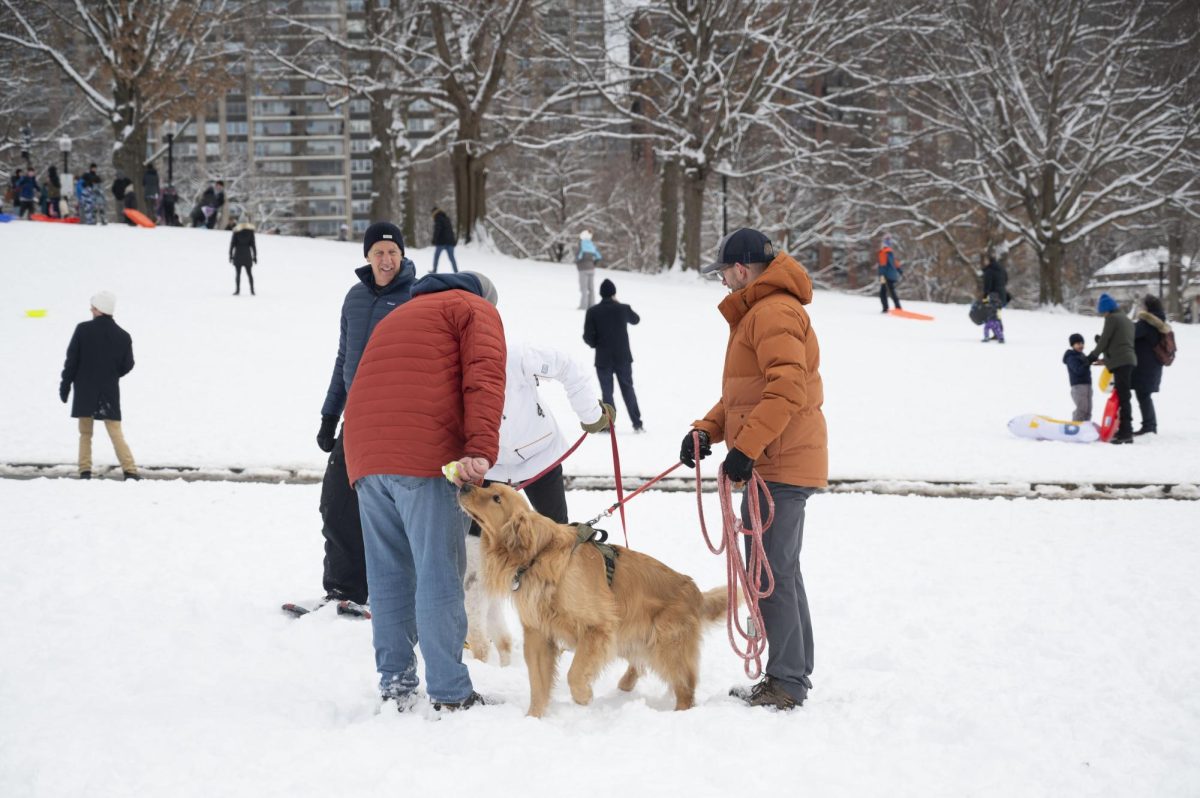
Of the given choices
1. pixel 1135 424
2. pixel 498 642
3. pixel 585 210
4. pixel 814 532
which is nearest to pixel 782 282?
pixel 498 642

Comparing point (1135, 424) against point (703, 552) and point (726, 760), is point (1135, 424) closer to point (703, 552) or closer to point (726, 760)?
point (703, 552)

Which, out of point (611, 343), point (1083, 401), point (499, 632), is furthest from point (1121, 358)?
point (499, 632)

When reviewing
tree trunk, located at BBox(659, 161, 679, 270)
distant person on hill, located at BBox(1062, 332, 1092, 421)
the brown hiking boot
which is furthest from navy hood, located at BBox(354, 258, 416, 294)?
tree trunk, located at BBox(659, 161, 679, 270)

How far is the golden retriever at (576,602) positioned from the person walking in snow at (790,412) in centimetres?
39

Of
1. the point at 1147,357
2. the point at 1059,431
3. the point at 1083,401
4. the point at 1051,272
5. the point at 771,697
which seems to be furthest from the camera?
the point at 1051,272

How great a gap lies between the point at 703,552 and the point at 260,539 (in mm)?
3300

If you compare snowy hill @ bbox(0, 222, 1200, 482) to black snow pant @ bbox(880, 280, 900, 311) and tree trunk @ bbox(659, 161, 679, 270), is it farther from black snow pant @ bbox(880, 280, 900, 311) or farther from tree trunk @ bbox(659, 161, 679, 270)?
tree trunk @ bbox(659, 161, 679, 270)

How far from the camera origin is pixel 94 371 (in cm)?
978

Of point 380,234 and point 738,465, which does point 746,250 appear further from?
point 380,234

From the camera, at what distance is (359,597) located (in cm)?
571

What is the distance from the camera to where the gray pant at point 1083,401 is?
13.0 metres

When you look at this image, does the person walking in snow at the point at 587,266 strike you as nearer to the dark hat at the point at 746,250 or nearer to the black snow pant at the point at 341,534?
the black snow pant at the point at 341,534

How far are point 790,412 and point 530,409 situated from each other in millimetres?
1516

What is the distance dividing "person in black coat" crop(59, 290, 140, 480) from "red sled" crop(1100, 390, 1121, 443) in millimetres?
11169
